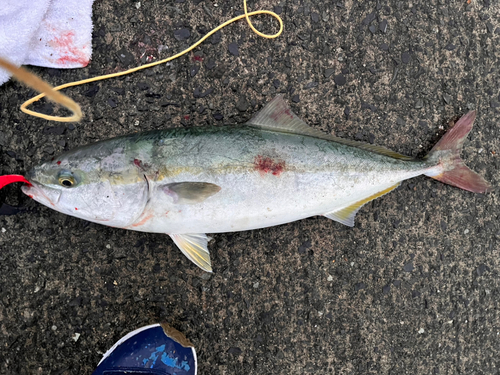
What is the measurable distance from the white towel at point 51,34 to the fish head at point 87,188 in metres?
0.88

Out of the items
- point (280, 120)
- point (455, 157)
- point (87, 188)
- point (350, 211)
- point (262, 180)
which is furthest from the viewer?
point (455, 157)

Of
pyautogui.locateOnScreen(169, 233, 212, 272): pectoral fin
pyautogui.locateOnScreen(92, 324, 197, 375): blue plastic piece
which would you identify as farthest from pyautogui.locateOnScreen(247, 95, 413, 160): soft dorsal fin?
pyautogui.locateOnScreen(92, 324, 197, 375): blue plastic piece

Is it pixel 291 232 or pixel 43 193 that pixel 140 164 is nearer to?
pixel 43 193

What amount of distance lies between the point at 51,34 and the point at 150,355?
7.87 feet

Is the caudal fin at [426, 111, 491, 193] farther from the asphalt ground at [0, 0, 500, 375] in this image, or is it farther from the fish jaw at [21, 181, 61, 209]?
the fish jaw at [21, 181, 61, 209]

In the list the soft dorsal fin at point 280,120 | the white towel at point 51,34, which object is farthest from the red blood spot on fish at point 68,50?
the soft dorsal fin at point 280,120

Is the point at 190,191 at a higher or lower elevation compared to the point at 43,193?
higher

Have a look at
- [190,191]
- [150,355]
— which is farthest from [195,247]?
[150,355]

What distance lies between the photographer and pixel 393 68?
8.88 ft

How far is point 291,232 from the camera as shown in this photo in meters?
2.62

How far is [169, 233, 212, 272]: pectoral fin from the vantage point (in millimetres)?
2309

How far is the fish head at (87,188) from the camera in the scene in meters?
2.05

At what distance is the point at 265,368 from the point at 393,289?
1167 millimetres

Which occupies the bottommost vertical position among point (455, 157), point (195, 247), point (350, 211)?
point (195, 247)
